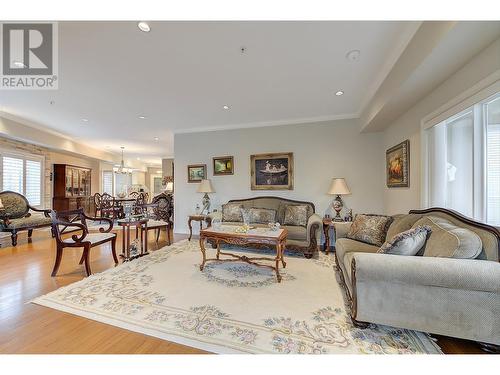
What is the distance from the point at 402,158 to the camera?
3.29m

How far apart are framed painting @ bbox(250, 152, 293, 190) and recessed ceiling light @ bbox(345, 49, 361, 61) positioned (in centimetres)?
240

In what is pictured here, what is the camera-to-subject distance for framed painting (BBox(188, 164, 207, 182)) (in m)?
5.43

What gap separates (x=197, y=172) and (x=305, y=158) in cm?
279

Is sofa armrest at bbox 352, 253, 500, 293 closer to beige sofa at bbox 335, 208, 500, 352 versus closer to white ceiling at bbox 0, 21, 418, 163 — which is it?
beige sofa at bbox 335, 208, 500, 352

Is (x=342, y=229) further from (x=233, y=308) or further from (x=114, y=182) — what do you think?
(x=114, y=182)

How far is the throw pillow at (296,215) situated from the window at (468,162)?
193 cm

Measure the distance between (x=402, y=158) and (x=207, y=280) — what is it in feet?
11.4

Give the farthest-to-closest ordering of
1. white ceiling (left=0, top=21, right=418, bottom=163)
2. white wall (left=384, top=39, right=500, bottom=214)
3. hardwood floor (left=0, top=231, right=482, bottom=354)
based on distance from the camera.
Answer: white ceiling (left=0, top=21, right=418, bottom=163) → white wall (left=384, top=39, right=500, bottom=214) → hardwood floor (left=0, top=231, right=482, bottom=354)

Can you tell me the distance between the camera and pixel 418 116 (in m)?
2.86

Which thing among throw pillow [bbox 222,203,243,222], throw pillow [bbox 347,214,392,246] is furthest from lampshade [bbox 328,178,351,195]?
throw pillow [bbox 222,203,243,222]

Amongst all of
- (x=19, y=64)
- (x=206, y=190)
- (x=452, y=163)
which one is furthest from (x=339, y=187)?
(x=19, y=64)

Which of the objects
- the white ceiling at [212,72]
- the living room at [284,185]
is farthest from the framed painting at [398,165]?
the white ceiling at [212,72]

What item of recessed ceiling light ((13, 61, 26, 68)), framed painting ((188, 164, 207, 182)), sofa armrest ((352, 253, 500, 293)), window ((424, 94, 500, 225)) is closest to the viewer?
sofa armrest ((352, 253, 500, 293))
